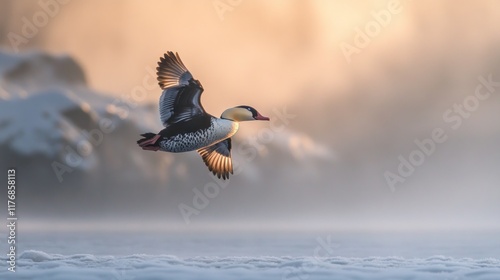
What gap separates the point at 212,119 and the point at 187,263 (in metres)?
2.96

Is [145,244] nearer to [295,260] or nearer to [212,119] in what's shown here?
Result: [295,260]

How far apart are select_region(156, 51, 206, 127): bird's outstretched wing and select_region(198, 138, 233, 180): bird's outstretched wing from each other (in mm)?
1020

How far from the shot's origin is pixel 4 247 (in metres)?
12.6

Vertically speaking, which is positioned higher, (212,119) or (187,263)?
(212,119)

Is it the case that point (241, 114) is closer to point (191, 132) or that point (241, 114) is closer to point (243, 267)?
point (191, 132)

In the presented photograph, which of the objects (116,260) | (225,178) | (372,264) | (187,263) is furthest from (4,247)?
(372,264)

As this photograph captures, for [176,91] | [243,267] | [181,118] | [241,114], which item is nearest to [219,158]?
[241,114]

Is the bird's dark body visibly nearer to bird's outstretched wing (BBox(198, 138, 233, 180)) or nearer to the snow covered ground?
bird's outstretched wing (BBox(198, 138, 233, 180))

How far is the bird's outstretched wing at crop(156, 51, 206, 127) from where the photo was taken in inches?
410

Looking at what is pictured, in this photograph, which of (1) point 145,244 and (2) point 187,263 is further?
(1) point 145,244

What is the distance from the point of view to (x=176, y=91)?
10508 millimetres

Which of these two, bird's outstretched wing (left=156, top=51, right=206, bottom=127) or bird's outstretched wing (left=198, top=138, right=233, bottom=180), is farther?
bird's outstretched wing (left=198, top=138, right=233, bottom=180)

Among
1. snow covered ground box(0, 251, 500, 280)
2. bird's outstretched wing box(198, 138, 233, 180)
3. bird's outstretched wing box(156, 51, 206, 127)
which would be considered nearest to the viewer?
bird's outstretched wing box(156, 51, 206, 127)

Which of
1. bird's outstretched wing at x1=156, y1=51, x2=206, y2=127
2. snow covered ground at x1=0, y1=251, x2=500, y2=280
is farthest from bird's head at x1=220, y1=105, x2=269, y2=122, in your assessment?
snow covered ground at x1=0, y1=251, x2=500, y2=280
